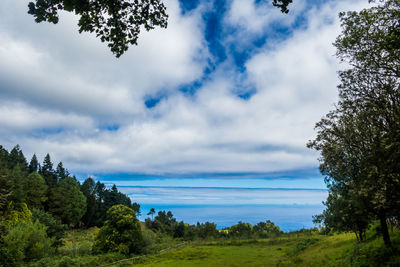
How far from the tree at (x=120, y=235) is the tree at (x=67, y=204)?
1232 inches

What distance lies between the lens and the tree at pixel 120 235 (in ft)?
128

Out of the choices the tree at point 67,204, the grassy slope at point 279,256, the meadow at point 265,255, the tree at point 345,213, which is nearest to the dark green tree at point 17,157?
A: the tree at point 67,204

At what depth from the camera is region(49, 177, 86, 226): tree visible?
64.9 m

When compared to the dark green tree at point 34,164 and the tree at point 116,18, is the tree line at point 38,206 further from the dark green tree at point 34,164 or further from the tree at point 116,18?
the tree at point 116,18

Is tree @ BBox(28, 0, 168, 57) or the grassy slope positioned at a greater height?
tree @ BBox(28, 0, 168, 57)

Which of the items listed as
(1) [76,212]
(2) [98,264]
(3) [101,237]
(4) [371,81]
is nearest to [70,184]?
(1) [76,212]

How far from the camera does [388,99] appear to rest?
11422 mm

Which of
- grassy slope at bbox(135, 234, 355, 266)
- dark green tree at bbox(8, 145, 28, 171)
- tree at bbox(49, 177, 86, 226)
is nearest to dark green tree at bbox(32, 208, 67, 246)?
grassy slope at bbox(135, 234, 355, 266)

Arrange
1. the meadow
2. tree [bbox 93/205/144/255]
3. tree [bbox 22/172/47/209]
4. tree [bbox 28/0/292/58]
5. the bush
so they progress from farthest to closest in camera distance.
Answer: tree [bbox 22/172/47/209] → tree [bbox 93/205/144/255] → the bush → the meadow → tree [bbox 28/0/292/58]

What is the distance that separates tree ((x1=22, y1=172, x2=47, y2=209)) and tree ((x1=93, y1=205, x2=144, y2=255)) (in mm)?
29394

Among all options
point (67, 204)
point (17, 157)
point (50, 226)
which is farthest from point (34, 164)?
point (50, 226)

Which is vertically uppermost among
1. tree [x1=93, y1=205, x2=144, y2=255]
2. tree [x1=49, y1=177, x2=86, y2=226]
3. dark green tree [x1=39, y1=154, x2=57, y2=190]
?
dark green tree [x1=39, y1=154, x2=57, y2=190]

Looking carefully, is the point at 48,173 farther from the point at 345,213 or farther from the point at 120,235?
the point at 345,213

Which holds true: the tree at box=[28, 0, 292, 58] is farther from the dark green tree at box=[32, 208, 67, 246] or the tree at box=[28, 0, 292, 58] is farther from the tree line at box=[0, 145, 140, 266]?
the dark green tree at box=[32, 208, 67, 246]
